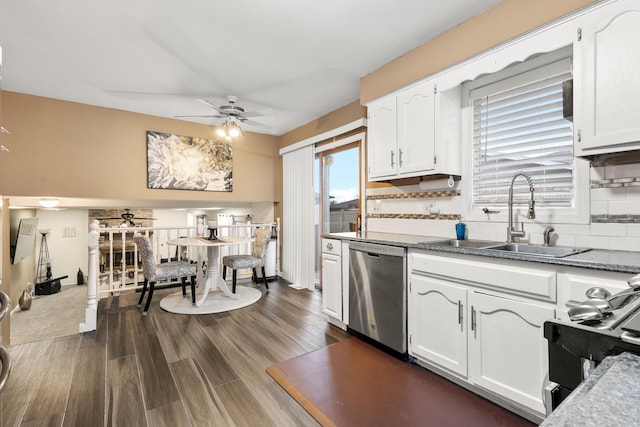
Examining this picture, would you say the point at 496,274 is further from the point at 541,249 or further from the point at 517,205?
the point at 517,205

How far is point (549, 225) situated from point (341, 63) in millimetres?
2216

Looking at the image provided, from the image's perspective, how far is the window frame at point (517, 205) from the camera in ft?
6.17

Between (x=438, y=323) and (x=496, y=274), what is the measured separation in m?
0.54

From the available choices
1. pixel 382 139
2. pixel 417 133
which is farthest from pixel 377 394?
pixel 382 139

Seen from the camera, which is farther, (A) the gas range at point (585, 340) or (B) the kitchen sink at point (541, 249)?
(B) the kitchen sink at point (541, 249)

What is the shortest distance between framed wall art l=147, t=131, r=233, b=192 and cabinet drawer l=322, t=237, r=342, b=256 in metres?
2.49

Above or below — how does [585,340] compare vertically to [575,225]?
below

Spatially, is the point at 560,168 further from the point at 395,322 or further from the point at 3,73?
the point at 3,73

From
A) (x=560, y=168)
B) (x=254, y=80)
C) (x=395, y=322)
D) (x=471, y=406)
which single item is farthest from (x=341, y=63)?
(x=471, y=406)

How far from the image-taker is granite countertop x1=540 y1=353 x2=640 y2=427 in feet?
1.16

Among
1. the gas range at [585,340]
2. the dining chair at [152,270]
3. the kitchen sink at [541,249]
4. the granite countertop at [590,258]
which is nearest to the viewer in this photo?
the gas range at [585,340]

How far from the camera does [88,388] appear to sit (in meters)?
1.96

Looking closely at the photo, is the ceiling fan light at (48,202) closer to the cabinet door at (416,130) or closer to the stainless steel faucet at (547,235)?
the cabinet door at (416,130)

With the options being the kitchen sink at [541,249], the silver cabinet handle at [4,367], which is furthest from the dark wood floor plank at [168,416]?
the kitchen sink at [541,249]
